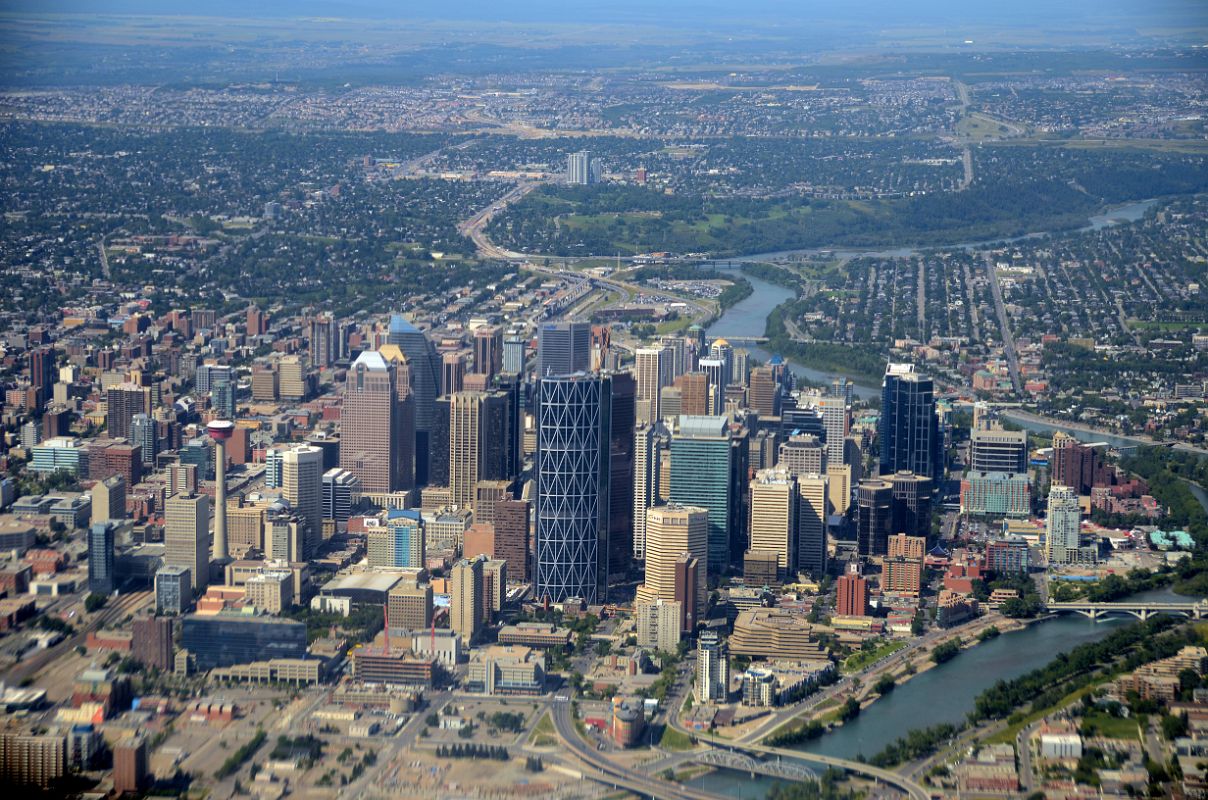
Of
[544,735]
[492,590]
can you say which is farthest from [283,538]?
[544,735]

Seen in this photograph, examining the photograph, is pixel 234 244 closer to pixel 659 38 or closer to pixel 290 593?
pixel 290 593

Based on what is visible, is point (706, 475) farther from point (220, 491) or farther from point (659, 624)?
point (220, 491)

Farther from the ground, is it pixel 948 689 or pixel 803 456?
pixel 803 456

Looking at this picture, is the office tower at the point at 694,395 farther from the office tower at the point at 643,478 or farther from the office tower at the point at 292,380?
the office tower at the point at 292,380

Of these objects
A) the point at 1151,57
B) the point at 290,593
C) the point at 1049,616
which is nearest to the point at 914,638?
the point at 1049,616

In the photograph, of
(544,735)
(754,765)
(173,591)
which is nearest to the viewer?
(754,765)

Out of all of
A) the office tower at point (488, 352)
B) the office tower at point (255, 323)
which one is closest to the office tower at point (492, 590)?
the office tower at point (488, 352)
